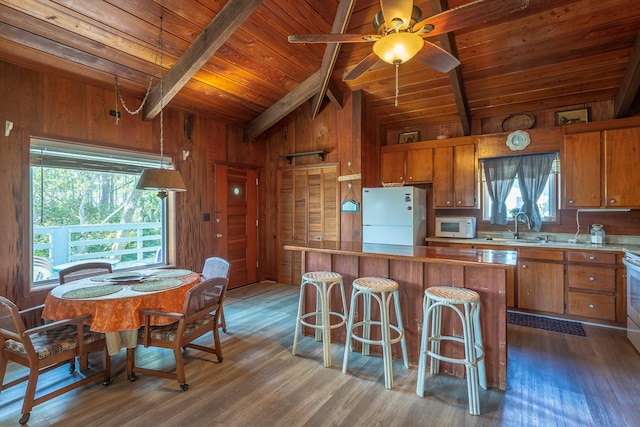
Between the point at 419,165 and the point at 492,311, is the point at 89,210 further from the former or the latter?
the point at 419,165

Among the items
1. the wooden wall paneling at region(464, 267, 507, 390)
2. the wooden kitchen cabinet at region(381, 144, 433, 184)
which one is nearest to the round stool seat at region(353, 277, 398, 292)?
the wooden wall paneling at region(464, 267, 507, 390)

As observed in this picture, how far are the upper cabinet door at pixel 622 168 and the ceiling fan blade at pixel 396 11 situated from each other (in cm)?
328

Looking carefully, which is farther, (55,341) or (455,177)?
(455,177)

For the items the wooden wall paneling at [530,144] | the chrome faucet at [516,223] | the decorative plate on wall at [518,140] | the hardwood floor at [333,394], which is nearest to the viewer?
the hardwood floor at [333,394]

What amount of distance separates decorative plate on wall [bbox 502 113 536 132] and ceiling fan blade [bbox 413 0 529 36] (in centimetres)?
295

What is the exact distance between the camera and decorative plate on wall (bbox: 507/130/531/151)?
4.15m

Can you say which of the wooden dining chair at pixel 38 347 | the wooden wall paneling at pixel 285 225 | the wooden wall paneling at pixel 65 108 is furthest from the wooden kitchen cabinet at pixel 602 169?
the wooden wall paneling at pixel 65 108

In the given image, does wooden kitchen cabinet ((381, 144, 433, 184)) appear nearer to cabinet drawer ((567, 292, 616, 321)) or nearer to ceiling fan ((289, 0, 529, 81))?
cabinet drawer ((567, 292, 616, 321))

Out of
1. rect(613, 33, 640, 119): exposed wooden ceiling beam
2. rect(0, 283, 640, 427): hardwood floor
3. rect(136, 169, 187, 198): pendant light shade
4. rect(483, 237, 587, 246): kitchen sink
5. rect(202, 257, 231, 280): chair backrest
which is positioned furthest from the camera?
rect(483, 237, 587, 246): kitchen sink

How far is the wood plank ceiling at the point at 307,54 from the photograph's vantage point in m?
2.85

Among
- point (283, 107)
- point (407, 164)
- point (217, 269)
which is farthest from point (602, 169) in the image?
point (217, 269)

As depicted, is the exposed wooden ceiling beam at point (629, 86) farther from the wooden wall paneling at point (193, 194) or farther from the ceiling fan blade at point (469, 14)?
the wooden wall paneling at point (193, 194)

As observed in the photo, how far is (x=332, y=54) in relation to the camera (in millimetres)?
3750

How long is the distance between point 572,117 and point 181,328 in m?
5.16
